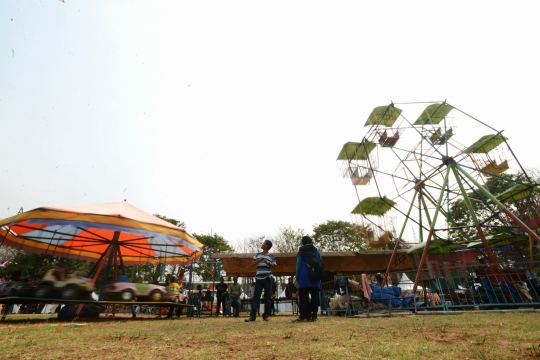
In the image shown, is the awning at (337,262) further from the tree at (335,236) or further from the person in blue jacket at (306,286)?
the tree at (335,236)

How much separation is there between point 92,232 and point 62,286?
3.56 m

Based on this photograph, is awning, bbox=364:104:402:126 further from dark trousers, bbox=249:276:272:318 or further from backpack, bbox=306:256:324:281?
dark trousers, bbox=249:276:272:318

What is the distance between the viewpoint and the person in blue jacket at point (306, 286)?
19.2ft

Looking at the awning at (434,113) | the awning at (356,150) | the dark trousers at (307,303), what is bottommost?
the dark trousers at (307,303)

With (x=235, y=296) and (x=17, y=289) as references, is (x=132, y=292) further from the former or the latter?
(x=235, y=296)

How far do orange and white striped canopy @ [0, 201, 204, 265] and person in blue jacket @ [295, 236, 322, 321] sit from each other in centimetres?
340

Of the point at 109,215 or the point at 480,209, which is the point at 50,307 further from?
the point at 480,209

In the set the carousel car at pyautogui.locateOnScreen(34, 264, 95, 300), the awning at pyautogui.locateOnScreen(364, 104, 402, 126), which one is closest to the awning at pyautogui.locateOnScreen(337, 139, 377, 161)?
the awning at pyautogui.locateOnScreen(364, 104, 402, 126)

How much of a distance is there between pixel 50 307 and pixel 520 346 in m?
23.7

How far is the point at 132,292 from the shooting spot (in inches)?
281

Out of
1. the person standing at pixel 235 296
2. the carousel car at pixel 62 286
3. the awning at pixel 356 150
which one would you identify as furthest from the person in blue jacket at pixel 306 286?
the awning at pixel 356 150

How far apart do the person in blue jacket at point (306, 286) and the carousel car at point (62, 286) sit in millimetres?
4757

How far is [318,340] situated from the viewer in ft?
10.0

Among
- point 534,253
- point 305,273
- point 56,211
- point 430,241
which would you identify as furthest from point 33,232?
point 534,253
